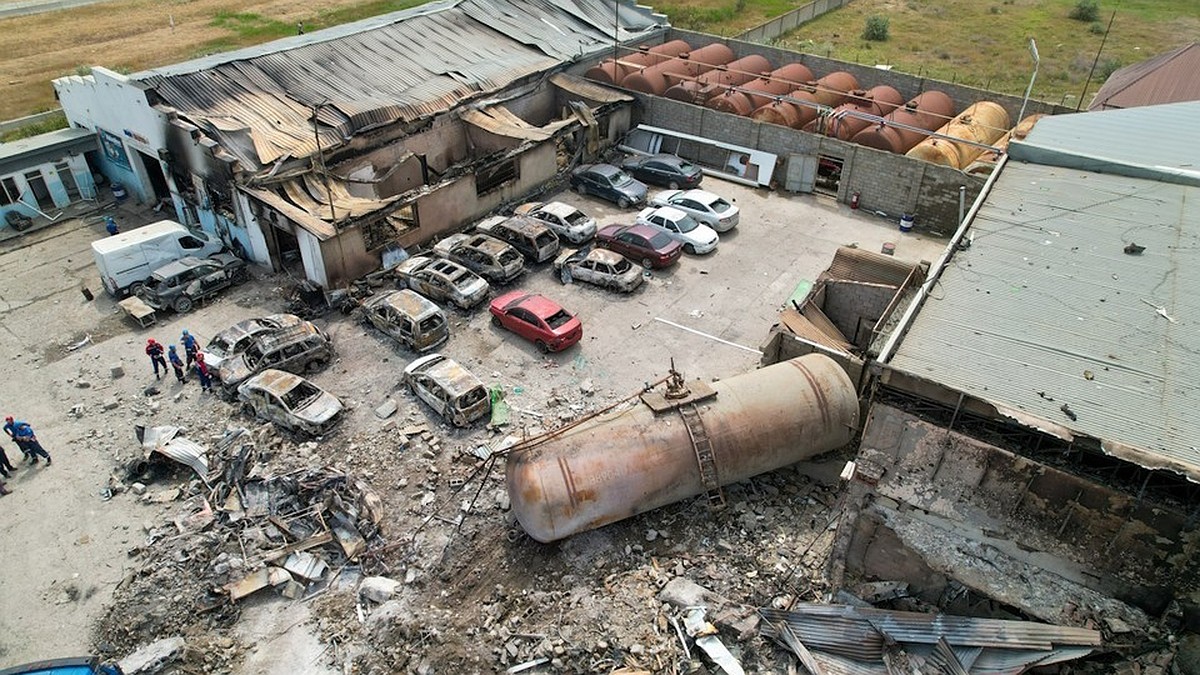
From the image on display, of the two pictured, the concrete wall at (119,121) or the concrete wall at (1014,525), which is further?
the concrete wall at (119,121)

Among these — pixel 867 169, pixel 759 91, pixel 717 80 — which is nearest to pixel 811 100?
pixel 759 91

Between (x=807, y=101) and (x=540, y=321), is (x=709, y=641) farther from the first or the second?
(x=807, y=101)

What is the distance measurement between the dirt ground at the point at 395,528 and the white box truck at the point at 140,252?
1424 mm

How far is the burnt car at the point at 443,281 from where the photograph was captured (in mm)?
21984

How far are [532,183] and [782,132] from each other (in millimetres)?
10317

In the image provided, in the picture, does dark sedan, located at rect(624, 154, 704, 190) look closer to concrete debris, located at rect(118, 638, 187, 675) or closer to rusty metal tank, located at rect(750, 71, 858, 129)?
rusty metal tank, located at rect(750, 71, 858, 129)

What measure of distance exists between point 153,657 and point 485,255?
14022 millimetres

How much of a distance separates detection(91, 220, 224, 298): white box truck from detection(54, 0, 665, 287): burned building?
4.73 ft

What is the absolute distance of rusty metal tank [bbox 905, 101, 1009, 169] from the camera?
26.5 meters

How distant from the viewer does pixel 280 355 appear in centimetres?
1933

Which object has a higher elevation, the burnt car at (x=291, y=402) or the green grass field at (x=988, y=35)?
the green grass field at (x=988, y=35)

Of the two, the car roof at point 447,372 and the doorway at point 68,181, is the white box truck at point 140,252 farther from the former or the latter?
the car roof at point 447,372

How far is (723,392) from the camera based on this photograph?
14.9 metres

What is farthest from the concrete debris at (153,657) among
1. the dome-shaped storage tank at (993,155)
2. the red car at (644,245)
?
the dome-shaped storage tank at (993,155)
